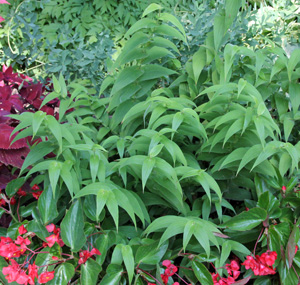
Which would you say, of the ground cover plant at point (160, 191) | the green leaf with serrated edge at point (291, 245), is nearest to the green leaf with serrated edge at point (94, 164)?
the ground cover plant at point (160, 191)

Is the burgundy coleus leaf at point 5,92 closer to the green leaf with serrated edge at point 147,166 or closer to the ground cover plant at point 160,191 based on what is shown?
the ground cover plant at point 160,191

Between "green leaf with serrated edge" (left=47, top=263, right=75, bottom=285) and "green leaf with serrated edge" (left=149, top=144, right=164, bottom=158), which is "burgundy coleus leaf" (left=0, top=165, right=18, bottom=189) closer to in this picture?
"green leaf with serrated edge" (left=47, top=263, right=75, bottom=285)

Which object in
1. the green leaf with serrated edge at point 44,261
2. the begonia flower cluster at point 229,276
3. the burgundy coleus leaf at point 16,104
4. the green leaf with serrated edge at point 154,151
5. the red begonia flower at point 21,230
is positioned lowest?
the begonia flower cluster at point 229,276

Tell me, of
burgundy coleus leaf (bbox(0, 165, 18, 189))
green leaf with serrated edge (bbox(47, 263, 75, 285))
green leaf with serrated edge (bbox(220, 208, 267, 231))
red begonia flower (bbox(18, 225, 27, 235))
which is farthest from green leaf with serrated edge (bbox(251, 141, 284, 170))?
burgundy coleus leaf (bbox(0, 165, 18, 189))

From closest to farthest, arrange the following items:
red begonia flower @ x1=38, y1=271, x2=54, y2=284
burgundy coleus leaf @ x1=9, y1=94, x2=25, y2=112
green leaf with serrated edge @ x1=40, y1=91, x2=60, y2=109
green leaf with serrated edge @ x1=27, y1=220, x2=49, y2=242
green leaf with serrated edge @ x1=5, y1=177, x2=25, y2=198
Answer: red begonia flower @ x1=38, y1=271, x2=54, y2=284 → green leaf with serrated edge @ x1=27, y1=220, x2=49, y2=242 → green leaf with serrated edge @ x1=5, y1=177, x2=25, y2=198 → green leaf with serrated edge @ x1=40, y1=91, x2=60, y2=109 → burgundy coleus leaf @ x1=9, y1=94, x2=25, y2=112

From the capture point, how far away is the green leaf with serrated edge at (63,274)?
38.7 inches

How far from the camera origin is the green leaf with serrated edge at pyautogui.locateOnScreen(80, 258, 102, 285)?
3.26ft

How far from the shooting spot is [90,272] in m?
1.00

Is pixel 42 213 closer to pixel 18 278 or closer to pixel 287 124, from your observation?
pixel 18 278

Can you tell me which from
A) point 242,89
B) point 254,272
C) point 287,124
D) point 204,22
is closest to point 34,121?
point 242,89

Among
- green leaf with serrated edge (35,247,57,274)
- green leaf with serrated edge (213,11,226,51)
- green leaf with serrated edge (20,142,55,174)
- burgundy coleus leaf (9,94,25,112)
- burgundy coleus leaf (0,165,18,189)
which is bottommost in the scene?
green leaf with serrated edge (35,247,57,274)

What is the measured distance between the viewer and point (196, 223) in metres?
1.01

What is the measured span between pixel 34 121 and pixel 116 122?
483 millimetres

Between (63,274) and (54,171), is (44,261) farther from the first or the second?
(54,171)
